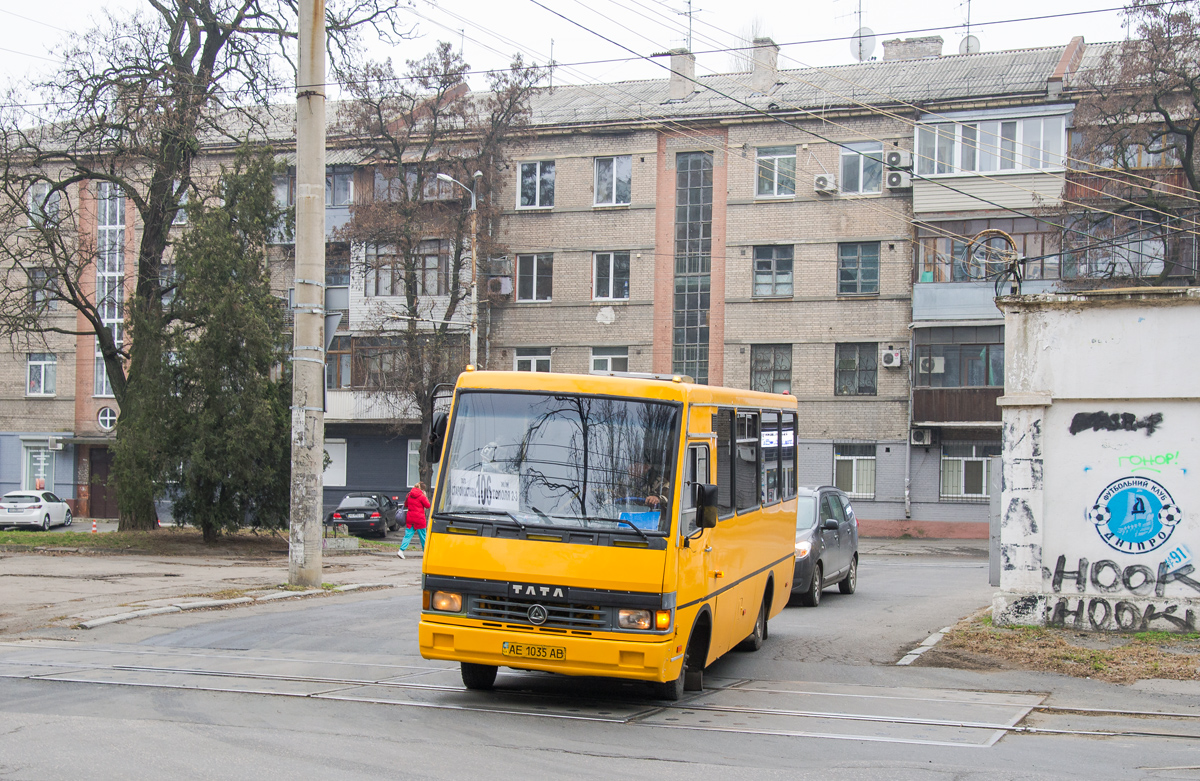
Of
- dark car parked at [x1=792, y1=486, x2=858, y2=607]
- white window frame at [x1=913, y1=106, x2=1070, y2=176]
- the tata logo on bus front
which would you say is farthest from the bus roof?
white window frame at [x1=913, y1=106, x2=1070, y2=176]

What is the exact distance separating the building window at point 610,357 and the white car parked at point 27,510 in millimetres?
19734

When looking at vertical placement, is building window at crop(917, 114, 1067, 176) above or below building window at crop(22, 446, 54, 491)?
above

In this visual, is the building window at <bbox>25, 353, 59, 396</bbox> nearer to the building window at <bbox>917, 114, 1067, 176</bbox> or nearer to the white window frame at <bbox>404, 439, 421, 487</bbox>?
the white window frame at <bbox>404, 439, 421, 487</bbox>

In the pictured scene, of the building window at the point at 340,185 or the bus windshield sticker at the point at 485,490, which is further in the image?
the building window at the point at 340,185

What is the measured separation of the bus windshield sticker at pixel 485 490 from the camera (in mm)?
8531

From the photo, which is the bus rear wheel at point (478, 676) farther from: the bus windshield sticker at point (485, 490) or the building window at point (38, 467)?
the building window at point (38, 467)

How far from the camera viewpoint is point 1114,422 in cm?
1218

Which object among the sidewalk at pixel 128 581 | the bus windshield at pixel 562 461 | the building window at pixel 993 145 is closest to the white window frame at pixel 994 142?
the building window at pixel 993 145

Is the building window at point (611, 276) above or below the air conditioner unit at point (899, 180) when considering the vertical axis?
below

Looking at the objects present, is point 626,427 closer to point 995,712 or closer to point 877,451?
point 995,712

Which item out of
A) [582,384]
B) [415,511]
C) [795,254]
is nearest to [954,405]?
A: [795,254]

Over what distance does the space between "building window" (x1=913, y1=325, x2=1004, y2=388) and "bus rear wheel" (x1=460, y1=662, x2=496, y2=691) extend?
29582 millimetres

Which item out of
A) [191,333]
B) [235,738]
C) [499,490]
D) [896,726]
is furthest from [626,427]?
[191,333]

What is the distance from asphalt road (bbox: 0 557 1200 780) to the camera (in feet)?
22.2
